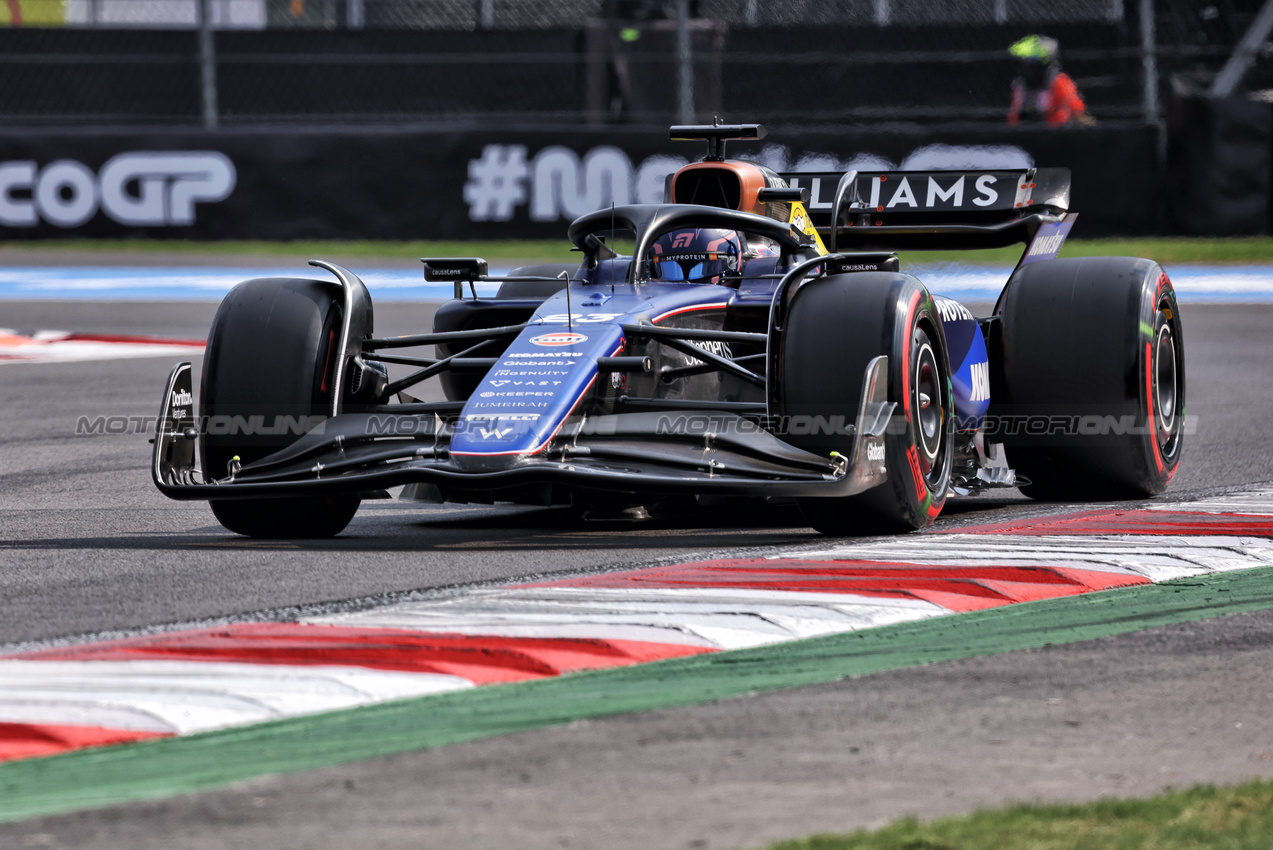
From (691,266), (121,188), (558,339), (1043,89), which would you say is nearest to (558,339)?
(558,339)

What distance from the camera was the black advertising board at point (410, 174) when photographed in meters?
19.8

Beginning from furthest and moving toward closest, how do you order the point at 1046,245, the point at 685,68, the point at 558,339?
the point at 685,68 → the point at 1046,245 → the point at 558,339

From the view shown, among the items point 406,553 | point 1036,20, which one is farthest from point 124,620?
point 1036,20

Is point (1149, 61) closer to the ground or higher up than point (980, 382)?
higher up

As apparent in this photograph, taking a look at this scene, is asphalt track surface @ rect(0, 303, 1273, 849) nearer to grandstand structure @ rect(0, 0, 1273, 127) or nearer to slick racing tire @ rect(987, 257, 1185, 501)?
slick racing tire @ rect(987, 257, 1185, 501)

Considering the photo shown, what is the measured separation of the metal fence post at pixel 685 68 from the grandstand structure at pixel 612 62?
0.12 feet

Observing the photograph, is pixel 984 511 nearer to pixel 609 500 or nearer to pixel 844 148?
pixel 609 500

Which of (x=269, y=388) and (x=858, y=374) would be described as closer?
(x=858, y=374)

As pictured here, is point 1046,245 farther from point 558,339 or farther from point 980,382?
point 558,339

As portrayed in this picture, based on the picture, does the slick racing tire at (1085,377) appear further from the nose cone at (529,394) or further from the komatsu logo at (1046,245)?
the nose cone at (529,394)

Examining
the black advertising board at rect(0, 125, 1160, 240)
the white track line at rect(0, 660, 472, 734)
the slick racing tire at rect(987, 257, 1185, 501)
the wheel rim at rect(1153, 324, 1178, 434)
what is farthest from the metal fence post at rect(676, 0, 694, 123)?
the white track line at rect(0, 660, 472, 734)

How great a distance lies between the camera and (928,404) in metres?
6.97

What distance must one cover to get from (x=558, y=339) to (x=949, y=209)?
8.55 feet

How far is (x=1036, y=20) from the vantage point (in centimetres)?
2091
